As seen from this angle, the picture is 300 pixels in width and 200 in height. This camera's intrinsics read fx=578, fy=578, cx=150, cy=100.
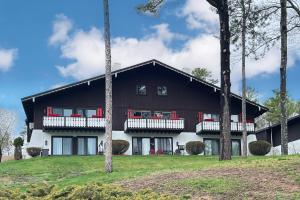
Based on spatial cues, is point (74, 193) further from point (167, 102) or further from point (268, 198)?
point (167, 102)

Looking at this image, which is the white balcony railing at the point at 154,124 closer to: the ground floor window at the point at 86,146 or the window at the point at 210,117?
the ground floor window at the point at 86,146

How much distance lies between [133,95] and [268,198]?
118 ft

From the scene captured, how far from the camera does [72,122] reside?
151ft

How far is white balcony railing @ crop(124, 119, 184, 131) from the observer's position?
155ft

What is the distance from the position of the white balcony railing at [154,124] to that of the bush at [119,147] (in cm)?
190

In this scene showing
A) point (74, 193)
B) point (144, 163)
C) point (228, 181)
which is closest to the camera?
point (74, 193)

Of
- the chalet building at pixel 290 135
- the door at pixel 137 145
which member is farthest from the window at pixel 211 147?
the door at pixel 137 145

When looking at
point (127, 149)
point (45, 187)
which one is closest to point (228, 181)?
point (45, 187)

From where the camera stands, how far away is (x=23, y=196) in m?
9.68

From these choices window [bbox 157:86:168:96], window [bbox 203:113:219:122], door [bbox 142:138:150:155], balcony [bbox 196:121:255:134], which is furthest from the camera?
window [bbox 203:113:219:122]

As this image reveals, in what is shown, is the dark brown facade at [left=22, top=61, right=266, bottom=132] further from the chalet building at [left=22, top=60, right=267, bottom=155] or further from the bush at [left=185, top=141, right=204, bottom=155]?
the bush at [left=185, top=141, right=204, bottom=155]

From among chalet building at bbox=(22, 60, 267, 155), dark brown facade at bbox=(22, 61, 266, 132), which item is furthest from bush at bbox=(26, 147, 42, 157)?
dark brown facade at bbox=(22, 61, 266, 132)

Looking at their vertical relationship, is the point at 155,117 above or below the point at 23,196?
above

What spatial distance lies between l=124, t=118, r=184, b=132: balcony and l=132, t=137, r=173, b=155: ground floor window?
1396 millimetres
